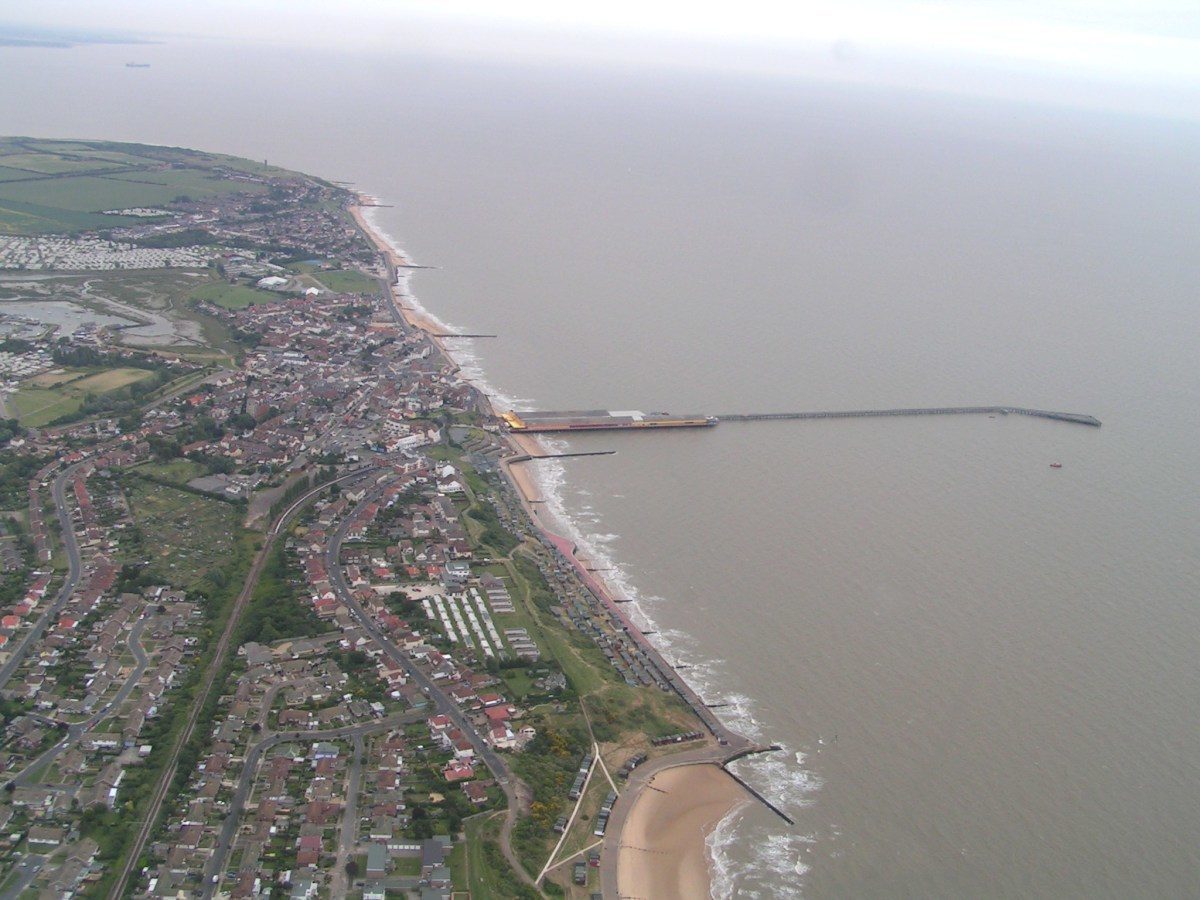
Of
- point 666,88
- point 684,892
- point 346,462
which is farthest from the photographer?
point 666,88

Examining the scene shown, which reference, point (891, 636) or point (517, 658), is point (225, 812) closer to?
point (517, 658)

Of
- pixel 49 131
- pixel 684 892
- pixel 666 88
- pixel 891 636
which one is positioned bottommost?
pixel 684 892

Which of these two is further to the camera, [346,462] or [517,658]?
[346,462]

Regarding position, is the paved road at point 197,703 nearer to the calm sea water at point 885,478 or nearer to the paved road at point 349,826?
the paved road at point 349,826

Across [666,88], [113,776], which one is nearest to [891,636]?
[113,776]

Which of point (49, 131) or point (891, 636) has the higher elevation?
point (49, 131)

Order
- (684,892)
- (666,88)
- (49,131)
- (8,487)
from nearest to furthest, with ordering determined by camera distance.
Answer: (684,892), (8,487), (49,131), (666,88)

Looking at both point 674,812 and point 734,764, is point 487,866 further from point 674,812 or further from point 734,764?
point 734,764

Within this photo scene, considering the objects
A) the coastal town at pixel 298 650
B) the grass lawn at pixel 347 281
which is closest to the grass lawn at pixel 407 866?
the coastal town at pixel 298 650
